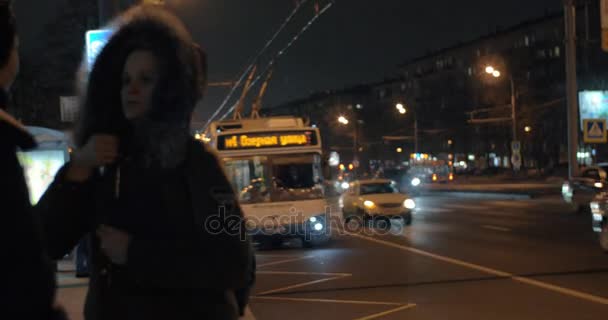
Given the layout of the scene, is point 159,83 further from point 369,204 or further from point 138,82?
point 369,204

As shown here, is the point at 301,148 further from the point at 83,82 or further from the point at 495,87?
the point at 495,87

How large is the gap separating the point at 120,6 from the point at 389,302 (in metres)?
5.03

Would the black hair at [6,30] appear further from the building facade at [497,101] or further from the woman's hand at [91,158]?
the building facade at [497,101]

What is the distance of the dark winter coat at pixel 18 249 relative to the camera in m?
1.50

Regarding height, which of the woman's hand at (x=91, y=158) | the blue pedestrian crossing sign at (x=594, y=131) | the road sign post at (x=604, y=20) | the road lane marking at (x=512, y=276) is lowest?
the road lane marking at (x=512, y=276)

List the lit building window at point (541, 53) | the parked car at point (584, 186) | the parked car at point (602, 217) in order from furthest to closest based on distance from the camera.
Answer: the lit building window at point (541, 53)
the parked car at point (584, 186)
the parked car at point (602, 217)

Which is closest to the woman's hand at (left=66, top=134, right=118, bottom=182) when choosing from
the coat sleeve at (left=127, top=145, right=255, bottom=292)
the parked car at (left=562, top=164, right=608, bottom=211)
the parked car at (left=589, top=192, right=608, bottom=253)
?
the coat sleeve at (left=127, top=145, right=255, bottom=292)

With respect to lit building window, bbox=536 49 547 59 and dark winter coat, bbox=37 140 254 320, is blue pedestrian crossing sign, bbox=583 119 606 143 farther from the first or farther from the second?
lit building window, bbox=536 49 547 59

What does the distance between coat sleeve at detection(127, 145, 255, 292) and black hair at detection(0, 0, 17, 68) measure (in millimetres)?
639

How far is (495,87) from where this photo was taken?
64750mm

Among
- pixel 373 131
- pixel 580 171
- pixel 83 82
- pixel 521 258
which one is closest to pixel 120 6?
pixel 83 82

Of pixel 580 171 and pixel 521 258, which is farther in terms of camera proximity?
pixel 580 171

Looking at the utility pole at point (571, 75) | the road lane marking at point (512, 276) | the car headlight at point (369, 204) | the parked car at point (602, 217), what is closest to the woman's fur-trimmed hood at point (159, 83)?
the road lane marking at point (512, 276)

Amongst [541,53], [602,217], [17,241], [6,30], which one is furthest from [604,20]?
[541,53]
